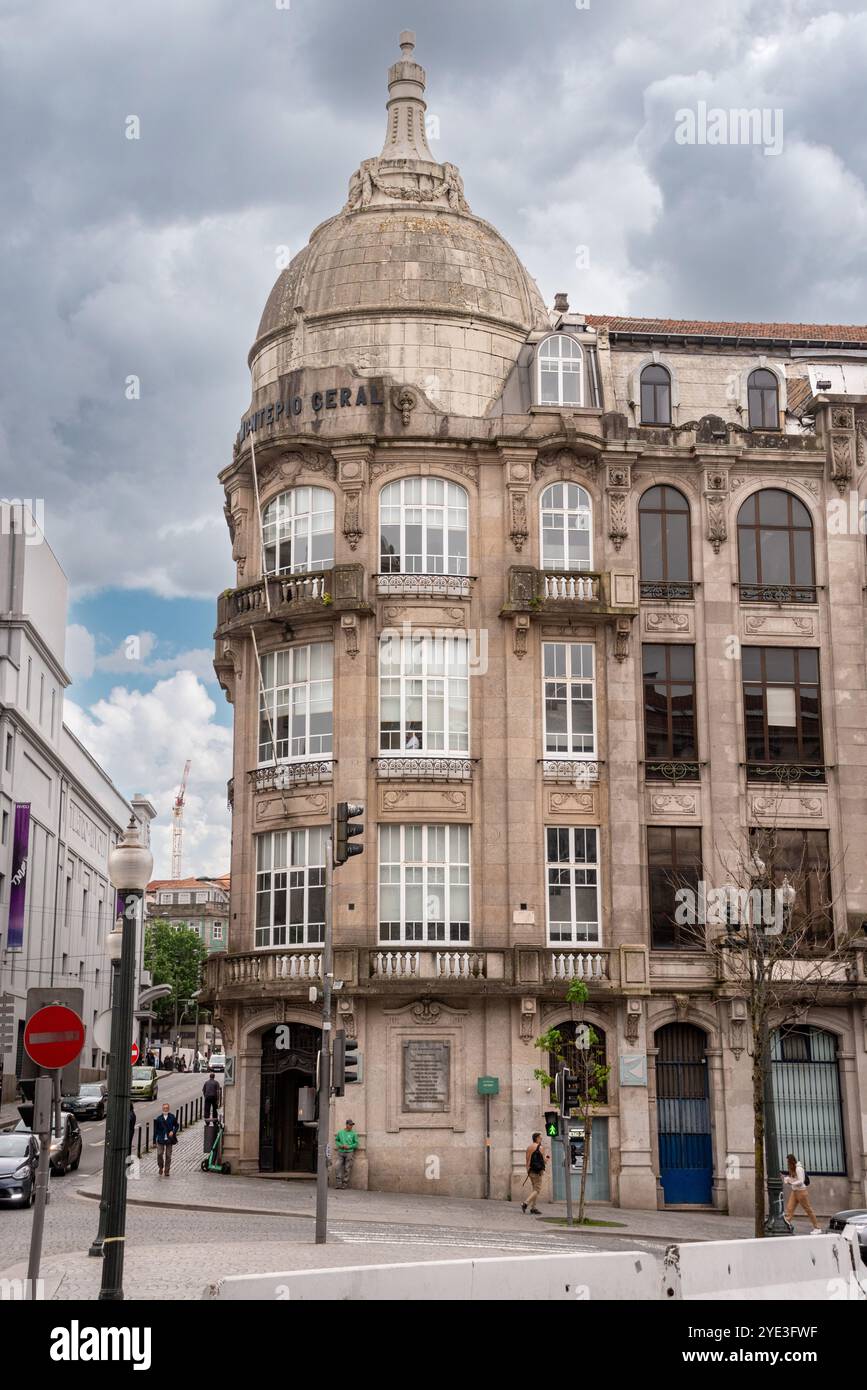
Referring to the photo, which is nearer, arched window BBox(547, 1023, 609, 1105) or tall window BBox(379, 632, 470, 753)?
arched window BBox(547, 1023, 609, 1105)

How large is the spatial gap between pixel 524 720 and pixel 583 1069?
9026mm

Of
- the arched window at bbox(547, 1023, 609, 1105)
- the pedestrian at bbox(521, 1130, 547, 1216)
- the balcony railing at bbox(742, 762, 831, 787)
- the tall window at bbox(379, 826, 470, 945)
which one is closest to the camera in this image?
the pedestrian at bbox(521, 1130, 547, 1216)

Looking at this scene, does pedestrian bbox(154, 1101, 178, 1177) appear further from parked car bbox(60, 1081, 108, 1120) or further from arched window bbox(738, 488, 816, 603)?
arched window bbox(738, 488, 816, 603)

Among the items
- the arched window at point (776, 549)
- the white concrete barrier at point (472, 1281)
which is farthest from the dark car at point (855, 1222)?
the arched window at point (776, 549)

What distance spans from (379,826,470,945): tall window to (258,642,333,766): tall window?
3.21 meters

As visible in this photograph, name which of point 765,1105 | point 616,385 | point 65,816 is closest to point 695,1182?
point 765,1105

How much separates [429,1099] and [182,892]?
15043cm

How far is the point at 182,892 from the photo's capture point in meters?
187

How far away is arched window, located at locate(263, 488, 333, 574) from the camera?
43719 mm

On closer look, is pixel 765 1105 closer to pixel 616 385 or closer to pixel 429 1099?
pixel 429 1099

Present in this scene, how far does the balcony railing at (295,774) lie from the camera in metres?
42.1

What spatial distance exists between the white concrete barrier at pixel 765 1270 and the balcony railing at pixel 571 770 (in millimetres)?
25980

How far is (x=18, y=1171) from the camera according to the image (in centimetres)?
3194

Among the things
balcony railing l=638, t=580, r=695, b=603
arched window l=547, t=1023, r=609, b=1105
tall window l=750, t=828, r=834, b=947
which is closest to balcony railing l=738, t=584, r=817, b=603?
balcony railing l=638, t=580, r=695, b=603
